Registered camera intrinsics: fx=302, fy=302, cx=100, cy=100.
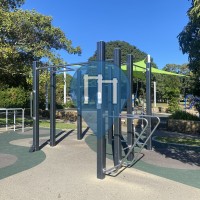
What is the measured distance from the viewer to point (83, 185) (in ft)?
16.1

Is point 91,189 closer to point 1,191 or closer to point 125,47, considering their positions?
point 1,191

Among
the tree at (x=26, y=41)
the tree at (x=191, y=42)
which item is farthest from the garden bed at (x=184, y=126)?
the tree at (x=26, y=41)

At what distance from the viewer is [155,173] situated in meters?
5.78

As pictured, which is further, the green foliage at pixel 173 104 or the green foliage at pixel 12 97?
the green foliage at pixel 173 104

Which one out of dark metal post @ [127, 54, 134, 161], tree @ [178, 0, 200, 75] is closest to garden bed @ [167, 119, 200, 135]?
tree @ [178, 0, 200, 75]

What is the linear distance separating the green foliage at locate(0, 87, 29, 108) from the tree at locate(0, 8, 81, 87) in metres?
8.00

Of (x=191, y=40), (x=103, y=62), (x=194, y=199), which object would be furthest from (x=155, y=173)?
(x=191, y=40)

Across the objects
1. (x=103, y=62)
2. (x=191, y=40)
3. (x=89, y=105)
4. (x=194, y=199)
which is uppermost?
(x=191, y=40)

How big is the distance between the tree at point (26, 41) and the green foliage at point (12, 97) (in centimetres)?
800

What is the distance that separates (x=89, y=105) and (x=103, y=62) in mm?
2057

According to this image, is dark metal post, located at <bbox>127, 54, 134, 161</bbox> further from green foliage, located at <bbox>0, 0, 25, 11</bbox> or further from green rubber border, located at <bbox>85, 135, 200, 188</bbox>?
green foliage, located at <bbox>0, 0, 25, 11</bbox>

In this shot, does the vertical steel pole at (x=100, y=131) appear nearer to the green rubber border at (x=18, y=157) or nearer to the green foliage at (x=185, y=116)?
the green rubber border at (x=18, y=157)

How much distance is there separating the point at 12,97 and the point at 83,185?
53.4 feet

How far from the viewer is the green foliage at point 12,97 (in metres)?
20.1
